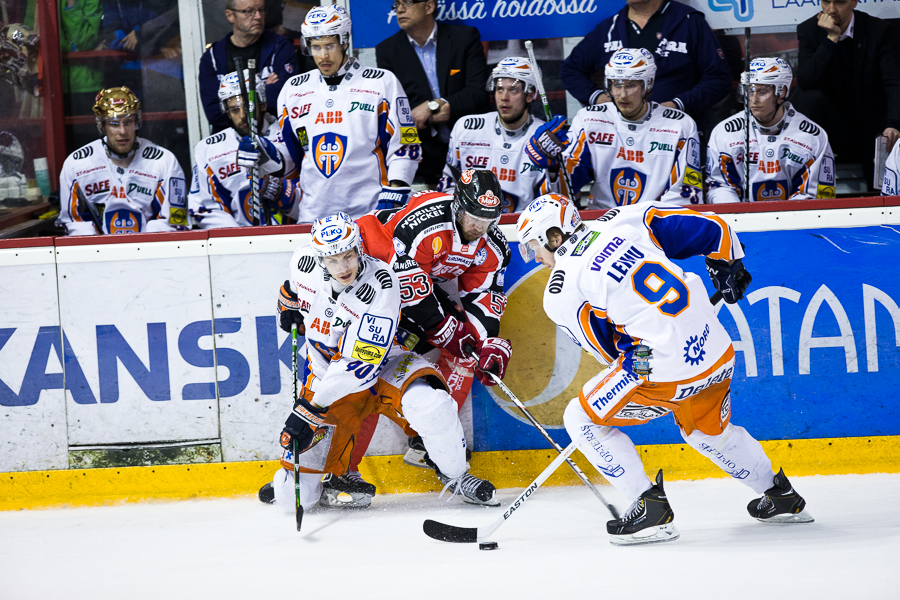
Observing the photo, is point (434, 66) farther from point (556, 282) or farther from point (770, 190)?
point (556, 282)

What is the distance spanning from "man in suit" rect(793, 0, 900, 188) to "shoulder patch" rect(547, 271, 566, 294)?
2.81m

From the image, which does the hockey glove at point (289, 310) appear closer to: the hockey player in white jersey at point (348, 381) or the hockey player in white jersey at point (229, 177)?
the hockey player in white jersey at point (348, 381)

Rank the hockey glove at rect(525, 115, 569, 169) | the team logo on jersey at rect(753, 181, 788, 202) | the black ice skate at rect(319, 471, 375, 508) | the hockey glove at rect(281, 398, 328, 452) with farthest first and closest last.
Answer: the team logo on jersey at rect(753, 181, 788, 202)
the hockey glove at rect(525, 115, 569, 169)
the black ice skate at rect(319, 471, 375, 508)
the hockey glove at rect(281, 398, 328, 452)

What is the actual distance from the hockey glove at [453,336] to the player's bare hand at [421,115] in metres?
1.52

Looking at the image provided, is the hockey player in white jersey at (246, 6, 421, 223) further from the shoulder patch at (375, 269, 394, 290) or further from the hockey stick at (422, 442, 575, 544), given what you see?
the hockey stick at (422, 442, 575, 544)

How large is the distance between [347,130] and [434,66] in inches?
33.0

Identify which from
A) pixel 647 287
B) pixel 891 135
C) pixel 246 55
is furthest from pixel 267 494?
pixel 891 135

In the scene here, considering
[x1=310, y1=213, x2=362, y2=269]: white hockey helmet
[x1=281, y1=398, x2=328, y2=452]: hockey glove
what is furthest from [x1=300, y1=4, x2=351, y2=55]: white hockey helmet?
[x1=281, y1=398, x2=328, y2=452]: hockey glove

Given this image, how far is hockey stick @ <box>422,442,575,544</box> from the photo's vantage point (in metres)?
3.20

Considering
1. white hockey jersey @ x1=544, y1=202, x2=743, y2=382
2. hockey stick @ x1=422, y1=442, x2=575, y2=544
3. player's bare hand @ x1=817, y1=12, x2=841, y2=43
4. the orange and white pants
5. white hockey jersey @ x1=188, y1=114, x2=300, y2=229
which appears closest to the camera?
white hockey jersey @ x1=544, y1=202, x2=743, y2=382

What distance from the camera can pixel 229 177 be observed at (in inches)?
197

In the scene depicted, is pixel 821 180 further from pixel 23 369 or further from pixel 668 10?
pixel 23 369

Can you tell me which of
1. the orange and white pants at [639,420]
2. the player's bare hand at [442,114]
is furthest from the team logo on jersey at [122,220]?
the orange and white pants at [639,420]

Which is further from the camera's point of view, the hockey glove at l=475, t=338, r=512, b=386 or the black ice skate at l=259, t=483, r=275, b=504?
the black ice skate at l=259, t=483, r=275, b=504
